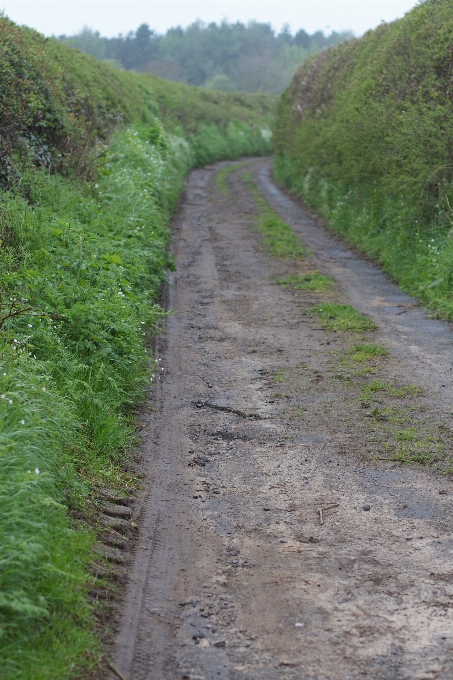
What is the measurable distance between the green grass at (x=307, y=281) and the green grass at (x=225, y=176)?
12.0 meters

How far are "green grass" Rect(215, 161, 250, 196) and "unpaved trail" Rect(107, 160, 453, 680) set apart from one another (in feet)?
50.0

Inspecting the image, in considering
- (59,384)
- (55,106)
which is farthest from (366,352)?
(55,106)

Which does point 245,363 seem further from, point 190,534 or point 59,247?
point 190,534

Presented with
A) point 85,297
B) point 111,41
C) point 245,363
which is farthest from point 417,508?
point 111,41

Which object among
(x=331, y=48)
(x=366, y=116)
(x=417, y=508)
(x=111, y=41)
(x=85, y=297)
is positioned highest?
(x=111, y=41)

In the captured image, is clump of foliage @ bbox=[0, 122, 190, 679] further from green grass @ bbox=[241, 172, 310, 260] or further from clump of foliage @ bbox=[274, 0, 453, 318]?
clump of foliage @ bbox=[274, 0, 453, 318]

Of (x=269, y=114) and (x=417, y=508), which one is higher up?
(x=269, y=114)

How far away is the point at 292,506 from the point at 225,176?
2568 centimetres

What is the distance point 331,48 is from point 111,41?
376 feet

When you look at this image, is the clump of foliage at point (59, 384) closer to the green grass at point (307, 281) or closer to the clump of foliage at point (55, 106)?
the clump of foliage at point (55, 106)

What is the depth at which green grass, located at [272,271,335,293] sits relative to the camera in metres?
11.8

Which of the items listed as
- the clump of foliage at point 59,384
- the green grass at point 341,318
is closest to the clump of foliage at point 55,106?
the clump of foliage at point 59,384

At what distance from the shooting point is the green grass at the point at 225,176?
24.9 m

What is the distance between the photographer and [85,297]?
755 centimetres
